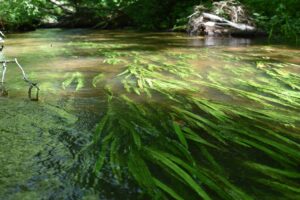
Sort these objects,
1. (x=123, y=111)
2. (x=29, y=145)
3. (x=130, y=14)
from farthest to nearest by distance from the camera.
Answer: (x=130, y=14)
(x=123, y=111)
(x=29, y=145)

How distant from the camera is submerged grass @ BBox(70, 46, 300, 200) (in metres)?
1.69

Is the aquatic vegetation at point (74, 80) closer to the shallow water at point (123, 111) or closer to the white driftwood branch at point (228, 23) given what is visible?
the shallow water at point (123, 111)

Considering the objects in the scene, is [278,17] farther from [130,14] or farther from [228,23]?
[130,14]

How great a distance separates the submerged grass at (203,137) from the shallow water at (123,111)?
0.03 ft

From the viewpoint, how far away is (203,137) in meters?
2.31

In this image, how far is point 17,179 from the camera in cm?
175

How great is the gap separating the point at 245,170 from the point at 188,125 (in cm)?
75

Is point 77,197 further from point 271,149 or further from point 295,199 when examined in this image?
point 271,149

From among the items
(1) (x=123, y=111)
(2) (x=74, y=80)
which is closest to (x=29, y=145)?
(1) (x=123, y=111)

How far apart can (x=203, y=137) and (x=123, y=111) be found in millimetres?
769

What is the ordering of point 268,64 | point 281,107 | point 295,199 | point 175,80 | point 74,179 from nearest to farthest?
point 295,199 < point 74,179 < point 281,107 < point 175,80 < point 268,64

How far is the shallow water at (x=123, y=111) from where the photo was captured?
5.59ft

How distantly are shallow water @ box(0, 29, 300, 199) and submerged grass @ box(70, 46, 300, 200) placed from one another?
10mm

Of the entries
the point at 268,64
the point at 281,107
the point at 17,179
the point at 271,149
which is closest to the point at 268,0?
the point at 268,64
